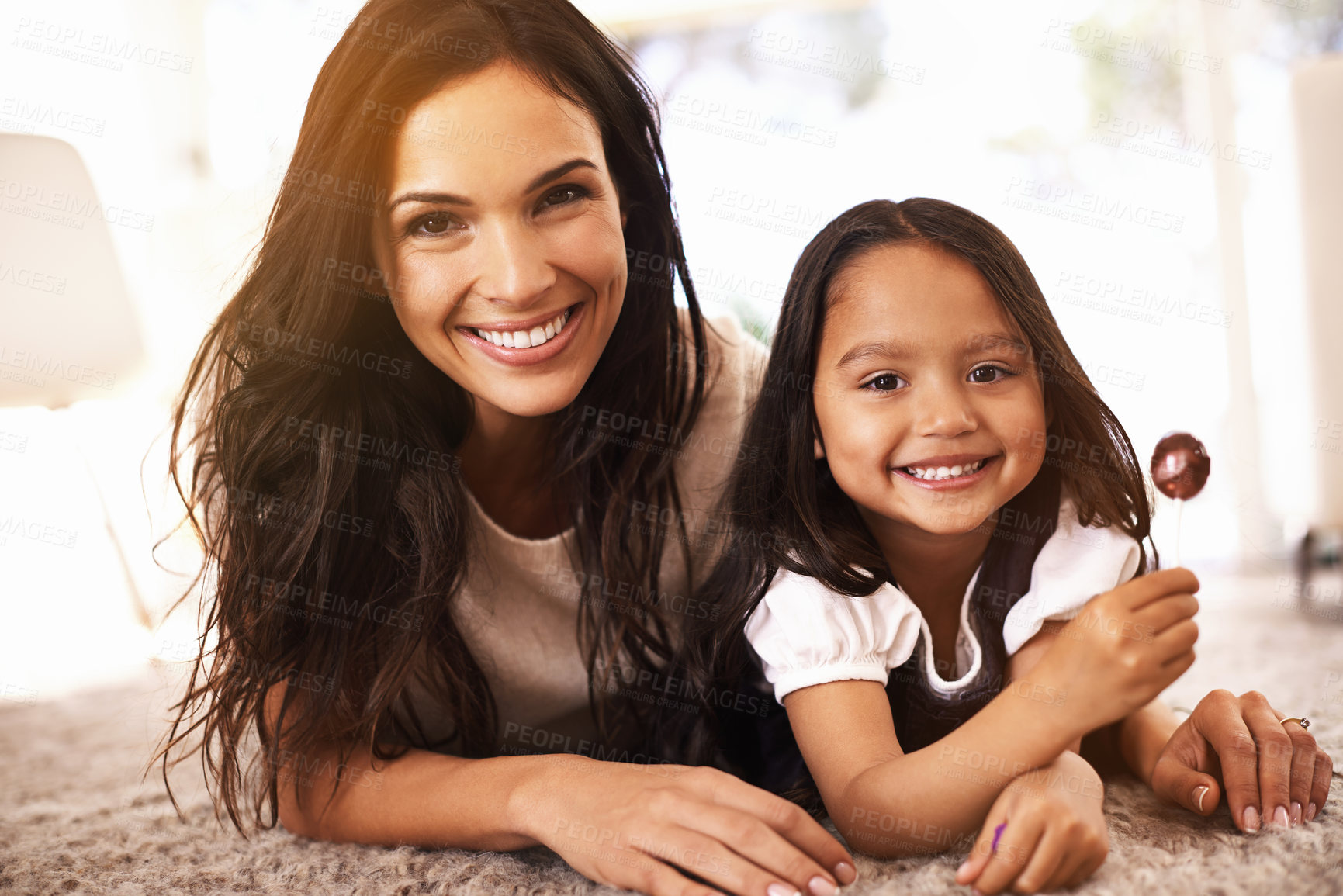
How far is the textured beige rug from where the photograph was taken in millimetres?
746

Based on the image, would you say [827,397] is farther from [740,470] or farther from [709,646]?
[709,646]

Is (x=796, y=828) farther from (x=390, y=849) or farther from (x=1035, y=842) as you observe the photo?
(x=390, y=849)

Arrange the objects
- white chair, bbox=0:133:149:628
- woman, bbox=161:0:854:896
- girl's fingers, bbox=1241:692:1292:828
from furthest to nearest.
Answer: white chair, bbox=0:133:149:628 → woman, bbox=161:0:854:896 → girl's fingers, bbox=1241:692:1292:828

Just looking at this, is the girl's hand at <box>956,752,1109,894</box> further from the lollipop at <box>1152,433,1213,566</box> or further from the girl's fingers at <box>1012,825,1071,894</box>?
the lollipop at <box>1152,433,1213,566</box>

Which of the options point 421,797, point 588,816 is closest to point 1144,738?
point 588,816

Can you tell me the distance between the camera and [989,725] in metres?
0.74

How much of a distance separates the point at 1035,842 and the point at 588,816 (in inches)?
13.4

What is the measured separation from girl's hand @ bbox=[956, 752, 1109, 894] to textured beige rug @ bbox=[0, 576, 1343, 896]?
0.9 inches

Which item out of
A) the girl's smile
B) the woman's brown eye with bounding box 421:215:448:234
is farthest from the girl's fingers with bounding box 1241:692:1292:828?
the woman's brown eye with bounding box 421:215:448:234

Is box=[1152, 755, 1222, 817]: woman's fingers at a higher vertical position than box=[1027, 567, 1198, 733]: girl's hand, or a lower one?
lower

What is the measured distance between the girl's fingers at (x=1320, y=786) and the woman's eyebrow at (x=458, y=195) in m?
0.84

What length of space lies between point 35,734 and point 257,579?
2.82 ft

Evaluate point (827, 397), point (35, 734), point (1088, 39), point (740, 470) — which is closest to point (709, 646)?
point (740, 470)

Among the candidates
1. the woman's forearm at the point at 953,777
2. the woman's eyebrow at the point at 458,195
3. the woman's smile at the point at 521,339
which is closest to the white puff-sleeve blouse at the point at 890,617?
the woman's forearm at the point at 953,777
